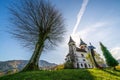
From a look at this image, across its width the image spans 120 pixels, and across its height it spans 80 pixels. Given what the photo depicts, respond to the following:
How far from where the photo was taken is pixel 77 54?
184 ft

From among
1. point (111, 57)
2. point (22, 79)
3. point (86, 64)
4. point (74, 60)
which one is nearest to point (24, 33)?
point (22, 79)

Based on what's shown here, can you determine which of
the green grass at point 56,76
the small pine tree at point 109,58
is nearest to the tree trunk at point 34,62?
the green grass at point 56,76

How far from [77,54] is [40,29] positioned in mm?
38609

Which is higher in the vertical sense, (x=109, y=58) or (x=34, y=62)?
(x=109, y=58)

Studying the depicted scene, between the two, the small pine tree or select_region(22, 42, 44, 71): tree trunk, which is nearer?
select_region(22, 42, 44, 71): tree trunk

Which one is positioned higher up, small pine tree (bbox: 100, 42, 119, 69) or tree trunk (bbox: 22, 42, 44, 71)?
small pine tree (bbox: 100, 42, 119, 69)

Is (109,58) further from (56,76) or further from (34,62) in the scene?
(56,76)

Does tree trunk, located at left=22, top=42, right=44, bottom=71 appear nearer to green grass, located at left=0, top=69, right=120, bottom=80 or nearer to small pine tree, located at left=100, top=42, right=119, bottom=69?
green grass, located at left=0, top=69, right=120, bottom=80

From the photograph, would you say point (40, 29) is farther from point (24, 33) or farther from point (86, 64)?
point (86, 64)

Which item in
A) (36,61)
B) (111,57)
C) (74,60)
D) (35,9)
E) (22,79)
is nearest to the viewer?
(22,79)

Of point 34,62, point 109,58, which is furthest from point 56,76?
point 109,58

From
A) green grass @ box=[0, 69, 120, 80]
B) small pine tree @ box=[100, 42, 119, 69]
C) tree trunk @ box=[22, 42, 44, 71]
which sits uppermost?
small pine tree @ box=[100, 42, 119, 69]

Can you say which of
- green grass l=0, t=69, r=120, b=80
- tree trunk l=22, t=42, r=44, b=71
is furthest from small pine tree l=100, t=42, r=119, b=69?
tree trunk l=22, t=42, r=44, b=71

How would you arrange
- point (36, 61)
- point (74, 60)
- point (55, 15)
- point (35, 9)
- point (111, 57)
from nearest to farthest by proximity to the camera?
point (36, 61), point (35, 9), point (55, 15), point (111, 57), point (74, 60)
